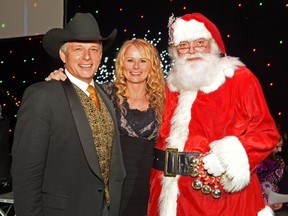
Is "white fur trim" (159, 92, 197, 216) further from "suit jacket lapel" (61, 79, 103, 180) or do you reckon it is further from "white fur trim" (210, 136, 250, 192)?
"suit jacket lapel" (61, 79, 103, 180)

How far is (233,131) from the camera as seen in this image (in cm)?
224

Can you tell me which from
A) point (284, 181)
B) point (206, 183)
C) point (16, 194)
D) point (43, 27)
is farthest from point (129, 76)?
point (43, 27)

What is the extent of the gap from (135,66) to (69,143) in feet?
2.85

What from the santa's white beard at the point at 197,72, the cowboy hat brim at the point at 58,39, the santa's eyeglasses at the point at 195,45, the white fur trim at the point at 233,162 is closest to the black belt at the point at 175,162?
the white fur trim at the point at 233,162

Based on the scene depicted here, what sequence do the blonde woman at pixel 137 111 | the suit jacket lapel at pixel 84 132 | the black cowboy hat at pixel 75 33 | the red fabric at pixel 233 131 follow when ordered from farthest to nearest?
the blonde woman at pixel 137 111 < the red fabric at pixel 233 131 < the black cowboy hat at pixel 75 33 < the suit jacket lapel at pixel 84 132

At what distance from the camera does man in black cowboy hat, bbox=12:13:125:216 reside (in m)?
1.79

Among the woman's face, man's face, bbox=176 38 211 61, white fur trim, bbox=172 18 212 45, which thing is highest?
white fur trim, bbox=172 18 212 45

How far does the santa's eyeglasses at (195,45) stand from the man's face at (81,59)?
21.1 inches

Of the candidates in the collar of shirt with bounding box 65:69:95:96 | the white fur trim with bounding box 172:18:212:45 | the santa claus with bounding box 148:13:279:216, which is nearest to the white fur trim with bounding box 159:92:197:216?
the santa claus with bounding box 148:13:279:216

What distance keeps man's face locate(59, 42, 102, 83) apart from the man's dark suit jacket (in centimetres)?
10

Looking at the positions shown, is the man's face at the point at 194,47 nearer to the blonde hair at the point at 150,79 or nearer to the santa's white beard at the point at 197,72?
the santa's white beard at the point at 197,72

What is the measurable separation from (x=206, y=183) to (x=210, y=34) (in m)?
0.83

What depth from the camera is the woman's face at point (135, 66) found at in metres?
2.59

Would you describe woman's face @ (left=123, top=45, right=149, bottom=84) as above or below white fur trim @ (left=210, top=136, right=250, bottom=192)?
above
